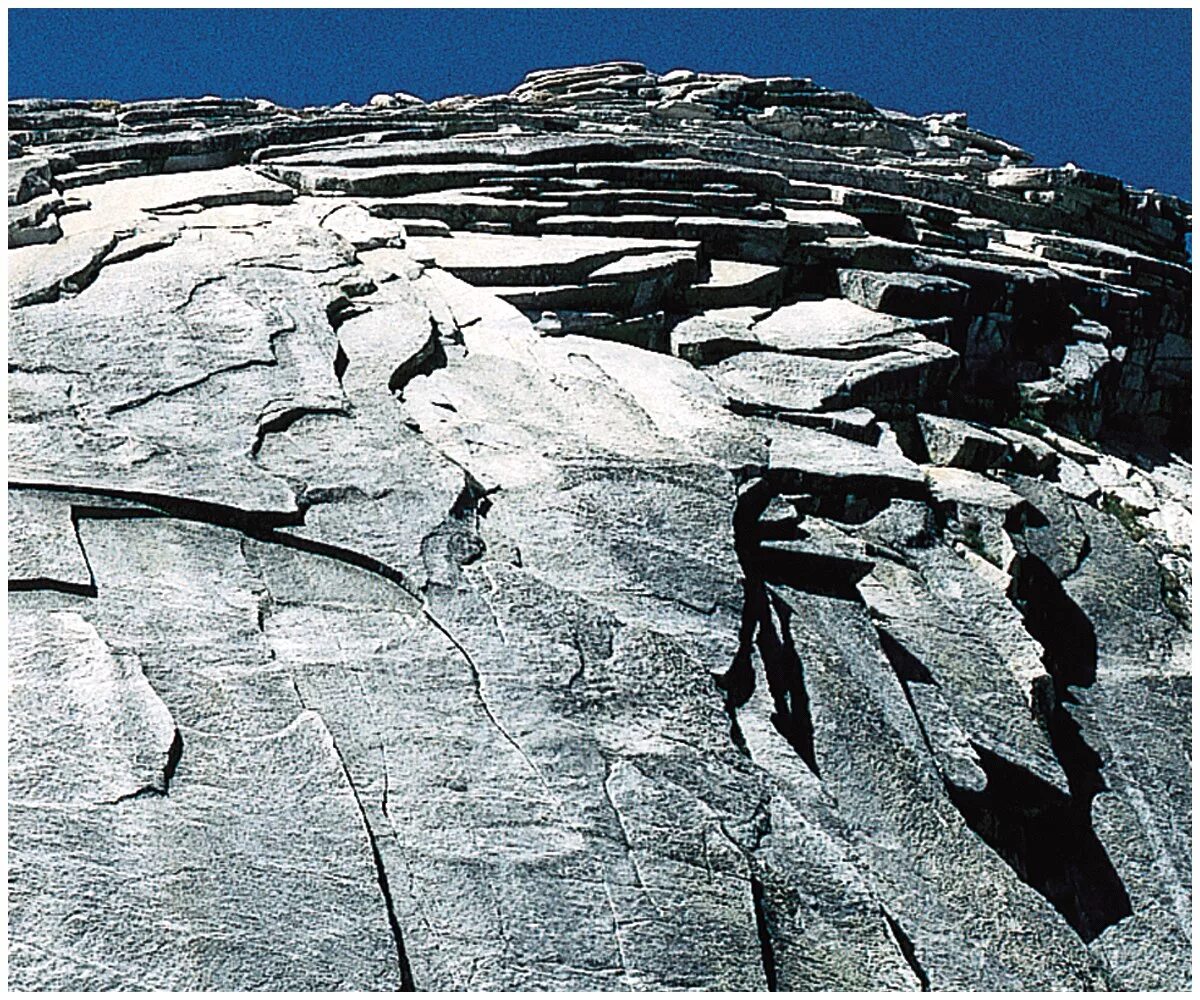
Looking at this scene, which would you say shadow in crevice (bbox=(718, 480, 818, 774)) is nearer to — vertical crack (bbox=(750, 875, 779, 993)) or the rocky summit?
the rocky summit

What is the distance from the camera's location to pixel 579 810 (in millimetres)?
6680

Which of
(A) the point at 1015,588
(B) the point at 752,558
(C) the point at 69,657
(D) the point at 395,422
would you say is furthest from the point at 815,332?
(C) the point at 69,657

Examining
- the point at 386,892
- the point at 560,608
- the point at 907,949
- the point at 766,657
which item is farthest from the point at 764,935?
the point at 766,657

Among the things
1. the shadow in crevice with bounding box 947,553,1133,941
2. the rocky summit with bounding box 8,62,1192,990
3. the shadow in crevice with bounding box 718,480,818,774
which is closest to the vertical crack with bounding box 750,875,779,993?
the rocky summit with bounding box 8,62,1192,990

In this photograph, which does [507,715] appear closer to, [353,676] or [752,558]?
[353,676]

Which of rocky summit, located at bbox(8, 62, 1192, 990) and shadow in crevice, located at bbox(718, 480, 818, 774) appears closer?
rocky summit, located at bbox(8, 62, 1192, 990)

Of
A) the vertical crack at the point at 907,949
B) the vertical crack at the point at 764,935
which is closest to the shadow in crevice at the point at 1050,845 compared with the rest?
the vertical crack at the point at 907,949

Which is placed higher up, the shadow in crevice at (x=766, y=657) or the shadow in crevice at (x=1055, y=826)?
the shadow in crevice at (x=766, y=657)

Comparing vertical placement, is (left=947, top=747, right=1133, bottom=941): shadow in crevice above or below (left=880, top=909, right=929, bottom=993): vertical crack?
above

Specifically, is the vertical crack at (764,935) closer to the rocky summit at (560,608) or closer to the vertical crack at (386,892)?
the rocky summit at (560,608)

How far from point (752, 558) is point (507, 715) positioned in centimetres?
330

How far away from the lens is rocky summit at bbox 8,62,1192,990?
615cm

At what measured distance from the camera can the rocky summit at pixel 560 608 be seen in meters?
6.15

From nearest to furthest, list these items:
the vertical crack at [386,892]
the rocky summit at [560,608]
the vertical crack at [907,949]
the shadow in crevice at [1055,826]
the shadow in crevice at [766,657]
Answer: the vertical crack at [386,892] → the rocky summit at [560,608] → the vertical crack at [907,949] → the shadow in crevice at [766,657] → the shadow in crevice at [1055,826]
